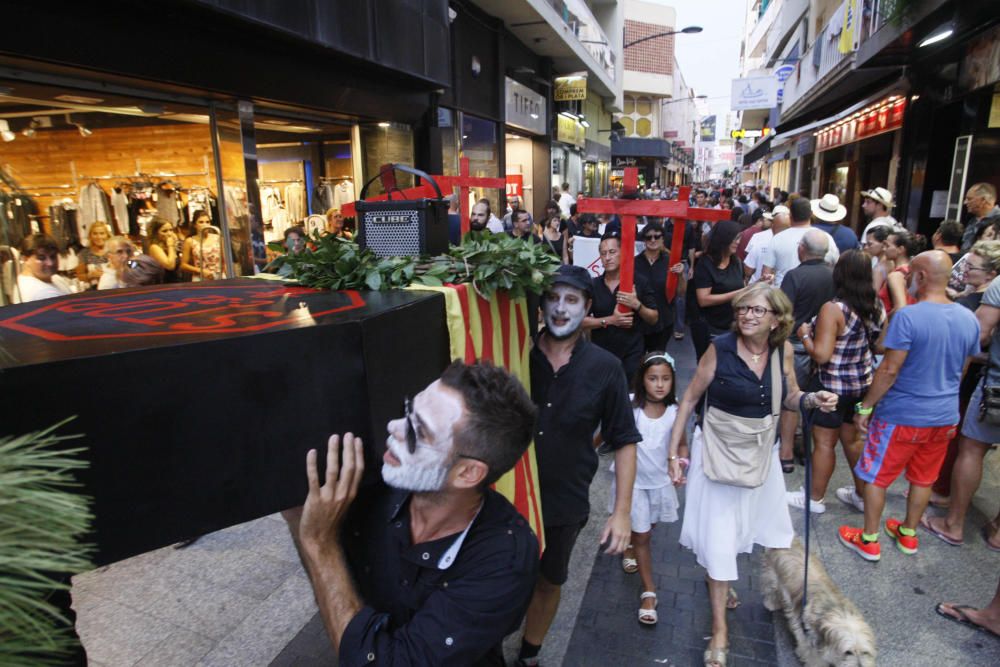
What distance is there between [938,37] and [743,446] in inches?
332

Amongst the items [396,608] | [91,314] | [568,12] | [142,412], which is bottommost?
[396,608]

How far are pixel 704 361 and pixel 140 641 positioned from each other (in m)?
3.50

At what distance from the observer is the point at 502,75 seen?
14.9m

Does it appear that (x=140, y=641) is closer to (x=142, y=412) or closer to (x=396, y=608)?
(x=396, y=608)

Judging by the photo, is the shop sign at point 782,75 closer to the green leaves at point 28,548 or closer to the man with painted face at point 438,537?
the man with painted face at point 438,537

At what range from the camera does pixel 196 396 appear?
1.35 metres

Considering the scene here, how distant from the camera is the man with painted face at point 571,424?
2904mm

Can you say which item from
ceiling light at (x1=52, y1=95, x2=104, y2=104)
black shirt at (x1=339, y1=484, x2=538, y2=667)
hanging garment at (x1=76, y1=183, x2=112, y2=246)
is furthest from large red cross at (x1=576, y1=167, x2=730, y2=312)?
hanging garment at (x1=76, y1=183, x2=112, y2=246)

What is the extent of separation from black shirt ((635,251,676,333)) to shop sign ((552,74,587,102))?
16295 mm

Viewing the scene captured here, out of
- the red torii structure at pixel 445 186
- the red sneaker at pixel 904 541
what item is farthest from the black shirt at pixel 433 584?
the red sneaker at pixel 904 541

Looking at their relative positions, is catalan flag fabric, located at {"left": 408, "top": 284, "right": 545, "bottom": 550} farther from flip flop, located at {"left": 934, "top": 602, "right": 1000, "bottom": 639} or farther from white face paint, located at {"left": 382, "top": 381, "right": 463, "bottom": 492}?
flip flop, located at {"left": 934, "top": 602, "right": 1000, "bottom": 639}

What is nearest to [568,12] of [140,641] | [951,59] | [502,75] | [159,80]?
[502,75]

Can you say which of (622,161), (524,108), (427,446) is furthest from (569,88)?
(622,161)

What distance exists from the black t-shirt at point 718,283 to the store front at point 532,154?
12.7 metres
